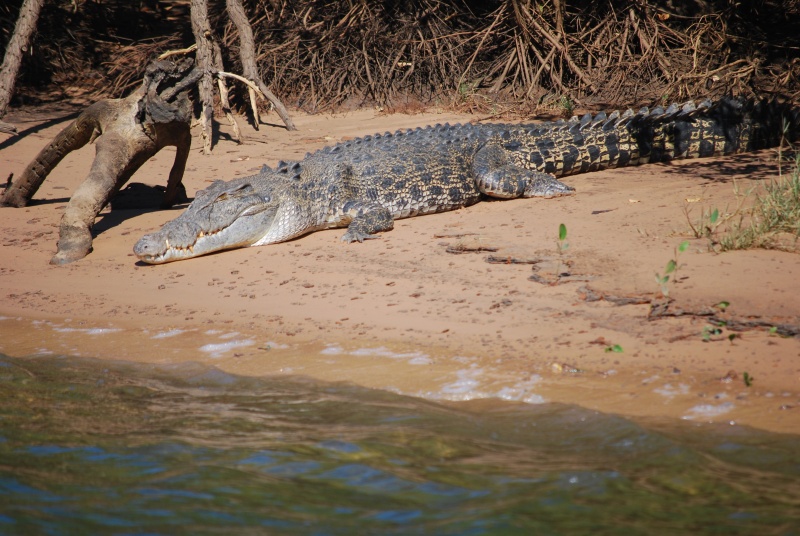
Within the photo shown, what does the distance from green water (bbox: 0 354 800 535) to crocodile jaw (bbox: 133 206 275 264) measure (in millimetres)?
2562

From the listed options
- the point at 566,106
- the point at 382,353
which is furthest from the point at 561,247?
the point at 566,106

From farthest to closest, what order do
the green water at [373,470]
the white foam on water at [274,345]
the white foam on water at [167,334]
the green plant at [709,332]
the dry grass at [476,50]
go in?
the dry grass at [476,50], the white foam on water at [167,334], the white foam on water at [274,345], the green plant at [709,332], the green water at [373,470]

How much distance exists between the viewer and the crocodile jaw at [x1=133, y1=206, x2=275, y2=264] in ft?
21.2

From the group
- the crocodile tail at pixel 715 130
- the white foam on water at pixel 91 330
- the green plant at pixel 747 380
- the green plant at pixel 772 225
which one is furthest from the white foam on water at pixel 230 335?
the crocodile tail at pixel 715 130

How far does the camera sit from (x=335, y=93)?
12305mm

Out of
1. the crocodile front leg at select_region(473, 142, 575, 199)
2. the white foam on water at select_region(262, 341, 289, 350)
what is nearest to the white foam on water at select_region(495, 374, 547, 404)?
the white foam on water at select_region(262, 341, 289, 350)

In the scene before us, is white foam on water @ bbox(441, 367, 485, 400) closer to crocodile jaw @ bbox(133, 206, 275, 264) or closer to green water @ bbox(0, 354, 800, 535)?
green water @ bbox(0, 354, 800, 535)

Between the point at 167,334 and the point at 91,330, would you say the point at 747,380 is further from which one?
the point at 91,330

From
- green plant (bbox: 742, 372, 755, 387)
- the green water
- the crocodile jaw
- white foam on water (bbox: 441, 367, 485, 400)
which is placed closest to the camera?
the green water

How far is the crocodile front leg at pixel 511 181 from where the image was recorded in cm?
756

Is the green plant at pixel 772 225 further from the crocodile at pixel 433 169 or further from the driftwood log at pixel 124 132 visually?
the driftwood log at pixel 124 132

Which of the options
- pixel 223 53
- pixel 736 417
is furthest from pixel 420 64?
pixel 736 417

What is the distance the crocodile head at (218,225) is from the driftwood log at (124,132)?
0.77 meters

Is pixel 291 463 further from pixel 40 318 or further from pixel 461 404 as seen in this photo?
pixel 40 318
